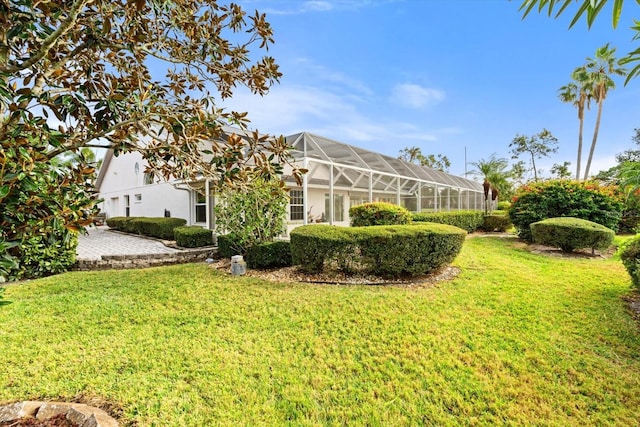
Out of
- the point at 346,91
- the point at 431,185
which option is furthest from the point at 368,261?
the point at 431,185

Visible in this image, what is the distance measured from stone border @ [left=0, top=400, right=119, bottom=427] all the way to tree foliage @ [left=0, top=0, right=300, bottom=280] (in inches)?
55.6

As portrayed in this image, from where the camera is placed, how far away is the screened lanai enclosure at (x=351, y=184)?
11.0m

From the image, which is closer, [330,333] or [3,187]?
[3,187]

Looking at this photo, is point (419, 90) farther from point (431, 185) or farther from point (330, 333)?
point (330, 333)

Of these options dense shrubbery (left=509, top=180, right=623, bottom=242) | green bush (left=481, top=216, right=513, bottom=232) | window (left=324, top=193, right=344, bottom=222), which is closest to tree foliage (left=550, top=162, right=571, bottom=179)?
green bush (left=481, top=216, right=513, bottom=232)

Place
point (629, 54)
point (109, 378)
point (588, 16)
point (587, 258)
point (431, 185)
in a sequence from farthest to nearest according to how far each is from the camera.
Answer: point (431, 185)
point (587, 258)
point (629, 54)
point (109, 378)
point (588, 16)

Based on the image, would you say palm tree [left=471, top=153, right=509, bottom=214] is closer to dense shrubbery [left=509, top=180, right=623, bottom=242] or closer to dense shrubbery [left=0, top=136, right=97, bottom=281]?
dense shrubbery [left=509, top=180, right=623, bottom=242]

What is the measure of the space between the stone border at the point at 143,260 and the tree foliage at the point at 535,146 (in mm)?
39118

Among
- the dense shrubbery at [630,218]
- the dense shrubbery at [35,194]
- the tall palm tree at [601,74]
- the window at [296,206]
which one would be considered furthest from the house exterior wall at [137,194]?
the tall palm tree at [601,74]

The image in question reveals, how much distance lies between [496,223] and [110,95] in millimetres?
18005

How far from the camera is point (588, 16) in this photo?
2555mm

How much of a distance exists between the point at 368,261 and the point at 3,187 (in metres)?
5.61

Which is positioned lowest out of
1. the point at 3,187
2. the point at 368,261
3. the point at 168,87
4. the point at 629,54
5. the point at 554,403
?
the point at 554,403

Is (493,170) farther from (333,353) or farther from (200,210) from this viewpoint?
(333,353)
